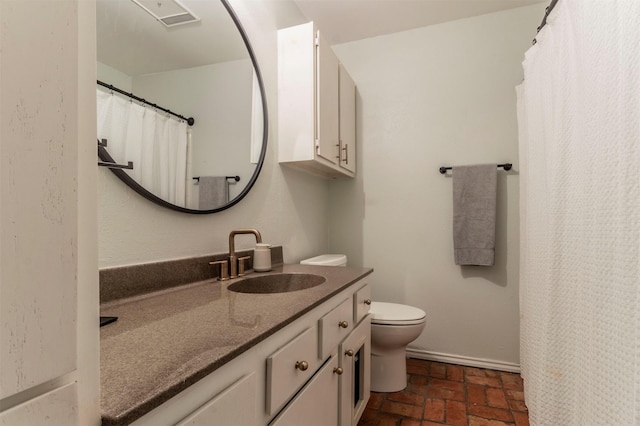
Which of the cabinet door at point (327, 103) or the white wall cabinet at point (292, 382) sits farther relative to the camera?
the cabinet door at point (327, 103)

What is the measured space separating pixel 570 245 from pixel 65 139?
1.51 m

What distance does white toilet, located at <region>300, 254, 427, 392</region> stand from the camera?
1.79m

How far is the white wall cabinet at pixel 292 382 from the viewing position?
534mm

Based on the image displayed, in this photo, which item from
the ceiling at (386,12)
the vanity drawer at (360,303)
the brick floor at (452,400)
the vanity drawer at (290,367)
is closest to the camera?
the vanity drawer at (290,367)

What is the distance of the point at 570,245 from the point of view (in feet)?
3.97

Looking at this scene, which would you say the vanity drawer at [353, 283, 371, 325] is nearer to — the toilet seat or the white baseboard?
the toilet seat

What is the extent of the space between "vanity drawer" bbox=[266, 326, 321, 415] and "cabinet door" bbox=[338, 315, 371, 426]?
11.4 inches

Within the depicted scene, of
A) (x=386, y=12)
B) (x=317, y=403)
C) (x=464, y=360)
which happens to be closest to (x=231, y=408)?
(x=317, y=403)

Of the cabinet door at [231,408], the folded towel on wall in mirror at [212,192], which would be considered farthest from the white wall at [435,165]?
the cabinet door at [231,408]

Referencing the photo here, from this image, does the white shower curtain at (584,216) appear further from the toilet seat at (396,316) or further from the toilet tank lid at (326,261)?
the toilet tank lid at (326,261)

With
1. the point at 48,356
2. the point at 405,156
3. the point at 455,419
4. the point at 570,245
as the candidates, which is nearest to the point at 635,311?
the point at 570,245

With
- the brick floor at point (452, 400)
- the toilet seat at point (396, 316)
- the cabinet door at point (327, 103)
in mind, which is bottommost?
the brick floor at point (452, 400)

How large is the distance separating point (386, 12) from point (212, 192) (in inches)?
70.3

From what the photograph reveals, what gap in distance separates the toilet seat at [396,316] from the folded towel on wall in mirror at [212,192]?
1085mm
